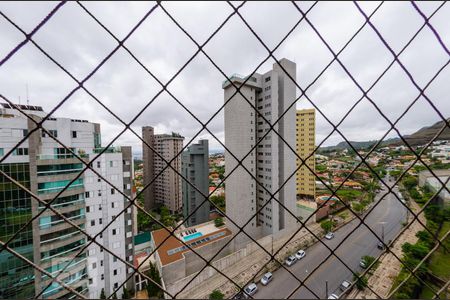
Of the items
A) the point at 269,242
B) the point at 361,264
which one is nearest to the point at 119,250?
the point at 269,242

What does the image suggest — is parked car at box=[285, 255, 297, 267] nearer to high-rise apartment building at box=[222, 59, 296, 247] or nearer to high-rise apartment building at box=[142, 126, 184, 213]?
high-rise apartment building at box=[222, 59, 296, 247]

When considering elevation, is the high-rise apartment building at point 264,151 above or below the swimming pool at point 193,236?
above

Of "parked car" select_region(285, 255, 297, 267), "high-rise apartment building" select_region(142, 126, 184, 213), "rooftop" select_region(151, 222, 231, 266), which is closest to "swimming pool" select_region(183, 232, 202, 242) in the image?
"rooftop" select_region(151, 222, 231, 266)

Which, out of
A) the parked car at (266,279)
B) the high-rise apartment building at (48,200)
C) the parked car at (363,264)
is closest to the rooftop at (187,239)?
the high-rise apartment building at (48,200)

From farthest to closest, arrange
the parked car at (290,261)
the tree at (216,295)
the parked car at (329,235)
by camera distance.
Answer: the parked car at (329,235)
the parked car at (290,261)
the tree at (216,295)

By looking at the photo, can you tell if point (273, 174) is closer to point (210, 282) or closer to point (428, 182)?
point (210, 282)

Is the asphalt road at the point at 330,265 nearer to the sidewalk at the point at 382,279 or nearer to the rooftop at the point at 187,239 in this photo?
the sidewalk at the point at 382,279
